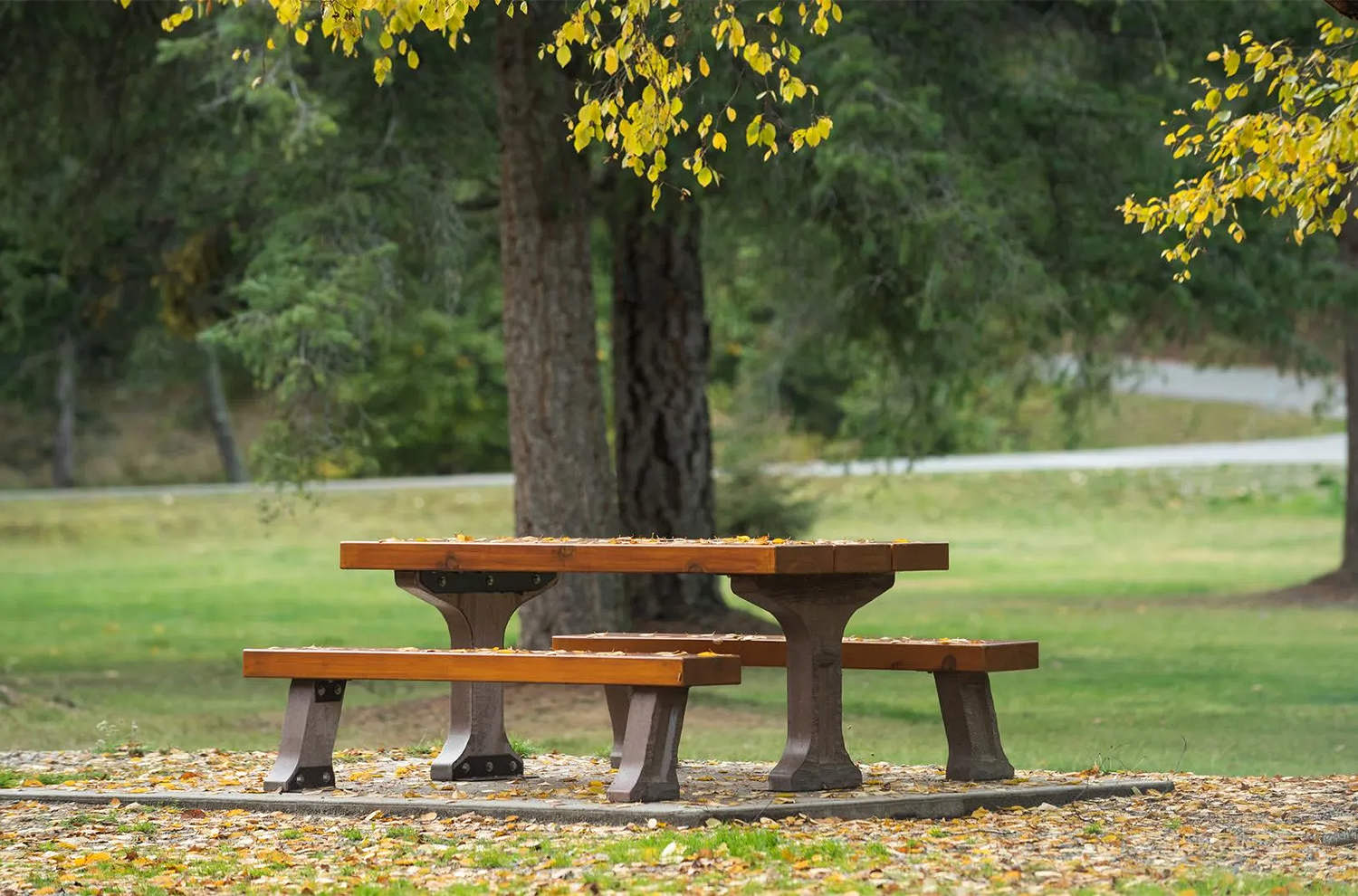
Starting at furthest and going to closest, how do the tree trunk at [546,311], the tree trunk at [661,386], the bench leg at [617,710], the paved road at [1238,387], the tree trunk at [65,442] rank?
the paved road at [1238,387]
the tree trunk at [65,442]
the tree trunk at [661,386]
the tree trunk at [546,311]
the bench leg at [617,710]

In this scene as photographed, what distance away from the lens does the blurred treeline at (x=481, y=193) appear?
13.0 meters

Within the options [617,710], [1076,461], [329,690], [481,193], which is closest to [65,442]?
[1076,461]

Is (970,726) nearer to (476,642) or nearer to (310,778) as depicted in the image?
(476,642)

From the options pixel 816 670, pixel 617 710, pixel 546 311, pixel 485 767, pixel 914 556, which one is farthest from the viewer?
pixel 546 311

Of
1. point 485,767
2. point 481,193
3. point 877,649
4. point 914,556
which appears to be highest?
point 481,193

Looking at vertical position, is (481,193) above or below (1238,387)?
above

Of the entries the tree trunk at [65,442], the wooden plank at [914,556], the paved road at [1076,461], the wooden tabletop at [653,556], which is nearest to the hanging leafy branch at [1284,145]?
the wooden plank at [914,556]

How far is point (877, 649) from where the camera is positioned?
8.51 m

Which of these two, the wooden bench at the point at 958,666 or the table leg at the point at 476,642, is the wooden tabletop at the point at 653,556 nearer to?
the table leg at the point at 476,642

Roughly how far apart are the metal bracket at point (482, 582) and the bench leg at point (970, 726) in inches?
64.3

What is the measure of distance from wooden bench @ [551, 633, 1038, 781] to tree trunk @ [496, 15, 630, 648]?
214 inches

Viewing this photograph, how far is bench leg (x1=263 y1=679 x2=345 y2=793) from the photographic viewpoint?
8.29 m

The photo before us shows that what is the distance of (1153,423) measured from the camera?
4181cm

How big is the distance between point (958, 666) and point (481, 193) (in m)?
12.4
